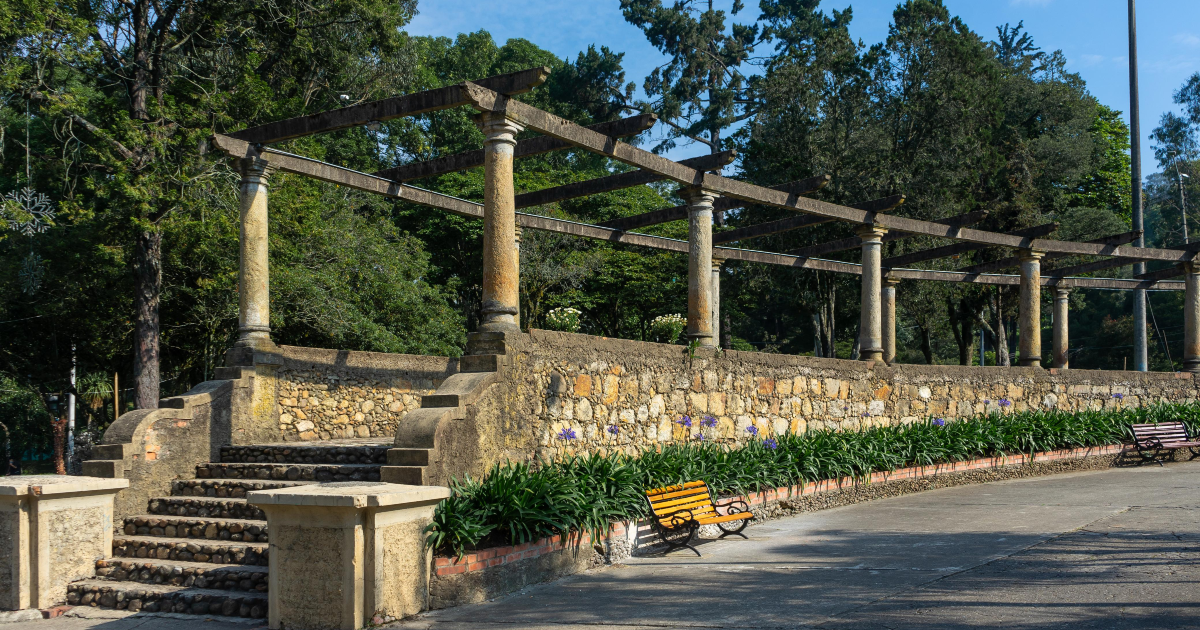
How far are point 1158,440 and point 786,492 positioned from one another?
24.4 feet

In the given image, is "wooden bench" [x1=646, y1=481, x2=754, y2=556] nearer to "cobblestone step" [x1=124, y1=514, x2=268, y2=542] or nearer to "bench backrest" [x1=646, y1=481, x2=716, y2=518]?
"bench backrest" [x1=646, y1=481, x2=716, y2=518]

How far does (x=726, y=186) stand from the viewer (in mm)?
11656

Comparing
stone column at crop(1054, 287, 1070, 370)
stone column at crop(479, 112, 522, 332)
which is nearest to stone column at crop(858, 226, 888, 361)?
stone column at crop(1054, 287, 1070, 370)

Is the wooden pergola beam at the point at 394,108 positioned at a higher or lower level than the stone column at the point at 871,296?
higher

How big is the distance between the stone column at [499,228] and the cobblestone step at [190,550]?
2.70 m

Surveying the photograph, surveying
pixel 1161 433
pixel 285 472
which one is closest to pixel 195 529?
pixel 285 472

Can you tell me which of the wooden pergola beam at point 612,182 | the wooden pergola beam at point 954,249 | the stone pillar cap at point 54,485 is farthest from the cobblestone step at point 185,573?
the wooden pergola beam at point 954,249

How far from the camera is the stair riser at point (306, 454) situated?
8.42 metres

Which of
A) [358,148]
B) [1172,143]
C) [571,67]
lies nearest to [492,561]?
[358,148]

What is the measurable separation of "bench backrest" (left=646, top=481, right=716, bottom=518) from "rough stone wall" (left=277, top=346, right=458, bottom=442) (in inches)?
136

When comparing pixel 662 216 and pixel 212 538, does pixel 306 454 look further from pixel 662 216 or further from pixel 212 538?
pixel 662 216

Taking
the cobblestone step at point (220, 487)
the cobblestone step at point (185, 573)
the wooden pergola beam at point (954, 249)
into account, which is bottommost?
the cobblestone step at point (185, 573)

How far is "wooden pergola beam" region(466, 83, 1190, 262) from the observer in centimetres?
877

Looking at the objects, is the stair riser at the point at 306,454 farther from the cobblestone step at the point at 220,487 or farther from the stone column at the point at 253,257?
the stone column at the point at 253,257
